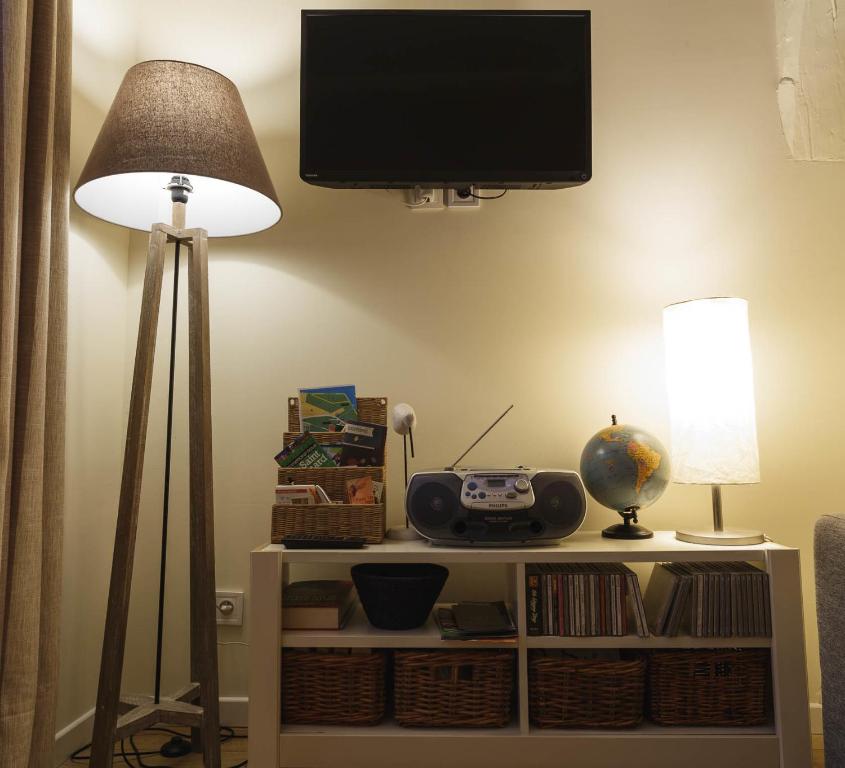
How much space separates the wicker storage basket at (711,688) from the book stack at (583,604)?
12cm

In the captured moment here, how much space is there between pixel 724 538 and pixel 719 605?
0.46ft

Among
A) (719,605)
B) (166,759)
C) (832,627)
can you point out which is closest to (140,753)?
(166,759)

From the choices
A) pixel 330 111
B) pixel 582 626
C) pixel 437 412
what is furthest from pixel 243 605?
pixel 330 111

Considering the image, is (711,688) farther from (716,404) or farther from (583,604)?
(716,404)

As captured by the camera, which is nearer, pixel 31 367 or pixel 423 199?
pixel 31 367

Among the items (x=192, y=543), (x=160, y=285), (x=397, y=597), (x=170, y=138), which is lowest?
(x=397, y=597)

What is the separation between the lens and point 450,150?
5.52 feet

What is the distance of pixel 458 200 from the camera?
1828 mm

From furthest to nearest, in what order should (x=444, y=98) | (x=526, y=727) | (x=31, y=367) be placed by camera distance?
(x=444, y=98) < (x=526, y=727) < (x=31, y=367)

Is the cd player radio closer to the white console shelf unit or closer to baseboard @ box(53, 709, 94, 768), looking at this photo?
the white console shelf unit

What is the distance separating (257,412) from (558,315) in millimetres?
875

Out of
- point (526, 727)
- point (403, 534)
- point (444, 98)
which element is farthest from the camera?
point (444, 98)

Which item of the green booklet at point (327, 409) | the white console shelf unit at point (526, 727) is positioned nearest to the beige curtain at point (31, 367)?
the white console shelf unit at point (526, 727)

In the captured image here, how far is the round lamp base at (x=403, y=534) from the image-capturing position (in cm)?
153
